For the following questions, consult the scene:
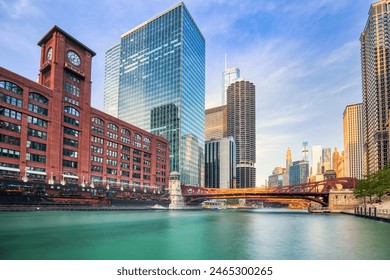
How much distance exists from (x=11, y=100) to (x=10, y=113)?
135 inches

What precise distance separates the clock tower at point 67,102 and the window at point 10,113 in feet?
35.6

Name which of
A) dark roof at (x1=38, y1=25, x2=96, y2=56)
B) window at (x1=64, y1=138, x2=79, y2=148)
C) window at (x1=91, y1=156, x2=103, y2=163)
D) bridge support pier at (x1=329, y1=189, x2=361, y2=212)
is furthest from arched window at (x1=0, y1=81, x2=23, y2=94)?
bridge support pier at (x1=329, y1=189, x2=361, y2=212)

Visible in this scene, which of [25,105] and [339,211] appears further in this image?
[339,211]

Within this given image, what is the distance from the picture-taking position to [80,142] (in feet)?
359

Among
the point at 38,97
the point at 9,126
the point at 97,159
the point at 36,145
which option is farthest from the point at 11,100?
the point at 97,159

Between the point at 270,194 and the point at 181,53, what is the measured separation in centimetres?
10407

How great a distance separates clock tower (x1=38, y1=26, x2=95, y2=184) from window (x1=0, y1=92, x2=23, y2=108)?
10723 mm

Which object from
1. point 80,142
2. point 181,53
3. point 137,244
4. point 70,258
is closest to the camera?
point 70,258

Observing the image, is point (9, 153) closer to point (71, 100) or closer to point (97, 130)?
point (71, 100)

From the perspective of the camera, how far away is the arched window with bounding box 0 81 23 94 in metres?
84.3

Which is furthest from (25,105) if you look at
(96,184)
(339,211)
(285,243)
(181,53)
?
(181,53)

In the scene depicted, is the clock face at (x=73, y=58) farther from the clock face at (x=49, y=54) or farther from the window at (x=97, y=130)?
the window at (x=97, y=130)
